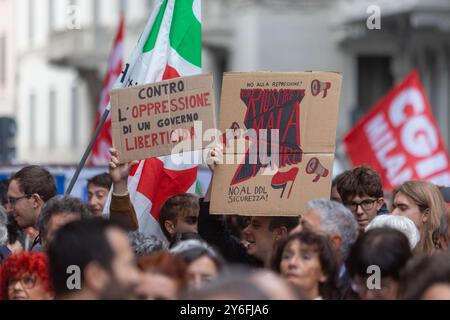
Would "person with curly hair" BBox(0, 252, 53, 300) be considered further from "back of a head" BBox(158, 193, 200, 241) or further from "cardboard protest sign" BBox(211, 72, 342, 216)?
"back of a head" BBox(158, 193, 200, 241)

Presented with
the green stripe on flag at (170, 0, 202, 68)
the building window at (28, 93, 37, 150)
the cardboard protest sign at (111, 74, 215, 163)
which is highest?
the building window at (28, 93, 37, 150)

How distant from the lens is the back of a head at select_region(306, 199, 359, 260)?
6.34 meters

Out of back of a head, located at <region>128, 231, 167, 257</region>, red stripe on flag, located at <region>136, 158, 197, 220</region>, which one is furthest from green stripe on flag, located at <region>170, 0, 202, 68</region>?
back of a head, located at <region>128, 231, 167, 257</region>

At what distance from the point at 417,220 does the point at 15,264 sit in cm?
255

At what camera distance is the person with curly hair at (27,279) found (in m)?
5.72

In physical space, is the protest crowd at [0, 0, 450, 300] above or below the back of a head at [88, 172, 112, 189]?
below

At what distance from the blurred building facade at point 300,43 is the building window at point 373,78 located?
0.02 metres

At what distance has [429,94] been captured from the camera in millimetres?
30516

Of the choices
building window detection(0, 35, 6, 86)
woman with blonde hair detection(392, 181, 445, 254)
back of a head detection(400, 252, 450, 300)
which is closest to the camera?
back of a head detection(400, 252, 450, 300)

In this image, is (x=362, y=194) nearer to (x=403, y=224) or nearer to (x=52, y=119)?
(x=403, y=224)

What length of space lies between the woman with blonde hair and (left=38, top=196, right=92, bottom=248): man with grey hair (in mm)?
1630

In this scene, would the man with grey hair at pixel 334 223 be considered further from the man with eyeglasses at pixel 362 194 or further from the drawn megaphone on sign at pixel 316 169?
the man with eyeglasses at pixel 362 194

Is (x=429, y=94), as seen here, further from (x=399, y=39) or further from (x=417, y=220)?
(x=417, y=220)
